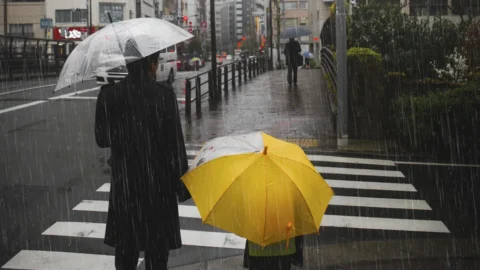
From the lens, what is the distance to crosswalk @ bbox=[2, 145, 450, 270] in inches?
244

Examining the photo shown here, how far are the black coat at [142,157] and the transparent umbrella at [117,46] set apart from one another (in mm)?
192

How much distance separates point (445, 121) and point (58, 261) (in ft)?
26.9

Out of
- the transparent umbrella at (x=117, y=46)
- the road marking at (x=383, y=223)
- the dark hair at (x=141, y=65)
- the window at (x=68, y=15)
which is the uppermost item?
the window at (x=68, y=15)

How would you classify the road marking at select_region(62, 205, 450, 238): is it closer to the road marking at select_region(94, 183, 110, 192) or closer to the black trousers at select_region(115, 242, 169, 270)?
the road marking at select_region(94, 183, 110, 192)

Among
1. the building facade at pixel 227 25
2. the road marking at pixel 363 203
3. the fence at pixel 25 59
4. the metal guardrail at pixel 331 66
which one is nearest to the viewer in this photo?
the road marking at pixel 363 203

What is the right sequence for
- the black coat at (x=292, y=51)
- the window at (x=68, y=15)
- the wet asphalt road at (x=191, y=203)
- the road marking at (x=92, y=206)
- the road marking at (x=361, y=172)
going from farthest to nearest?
the window at (x=68, y=15)
the black coat at (x=292, y=51)
the road marking at (x=361, y=172)
the road marking at (x=92, y=206)
the wet asphalt road at (x=191, y=203)

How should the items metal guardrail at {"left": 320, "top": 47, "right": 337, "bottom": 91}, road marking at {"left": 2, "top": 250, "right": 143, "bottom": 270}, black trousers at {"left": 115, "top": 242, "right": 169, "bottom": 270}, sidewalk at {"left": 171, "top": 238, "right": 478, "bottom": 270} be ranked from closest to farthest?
1. black trousers at {"left": 115, "top": 242, "right": 169, "bottom": 270}
2. sidewalk at {"left": 171, "top": 238, "right": 478, "bottom": 270}
3. road marking at {"left": 2, "top": 250, "right": 143, "bottom": 270}
4. metal guardrail at {"left": 320, "top": 47, "right": 337, "bottom": 91}

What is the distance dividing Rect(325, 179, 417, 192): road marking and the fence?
23.6 meters

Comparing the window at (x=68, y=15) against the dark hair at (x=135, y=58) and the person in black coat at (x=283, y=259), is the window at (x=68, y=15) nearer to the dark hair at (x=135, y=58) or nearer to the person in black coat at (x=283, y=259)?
the dark hair at (x=135, y=58)

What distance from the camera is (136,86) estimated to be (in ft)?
12.8

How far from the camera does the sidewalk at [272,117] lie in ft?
45.0

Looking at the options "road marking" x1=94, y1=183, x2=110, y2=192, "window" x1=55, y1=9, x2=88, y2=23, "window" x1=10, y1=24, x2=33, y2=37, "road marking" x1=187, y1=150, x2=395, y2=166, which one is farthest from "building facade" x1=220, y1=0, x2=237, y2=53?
"road marking" x1=94, y1=183, x2=110, y2=192

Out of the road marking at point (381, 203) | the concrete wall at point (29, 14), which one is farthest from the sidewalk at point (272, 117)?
the concrete wall at point (29, 14)

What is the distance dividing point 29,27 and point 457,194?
66.3 meters
